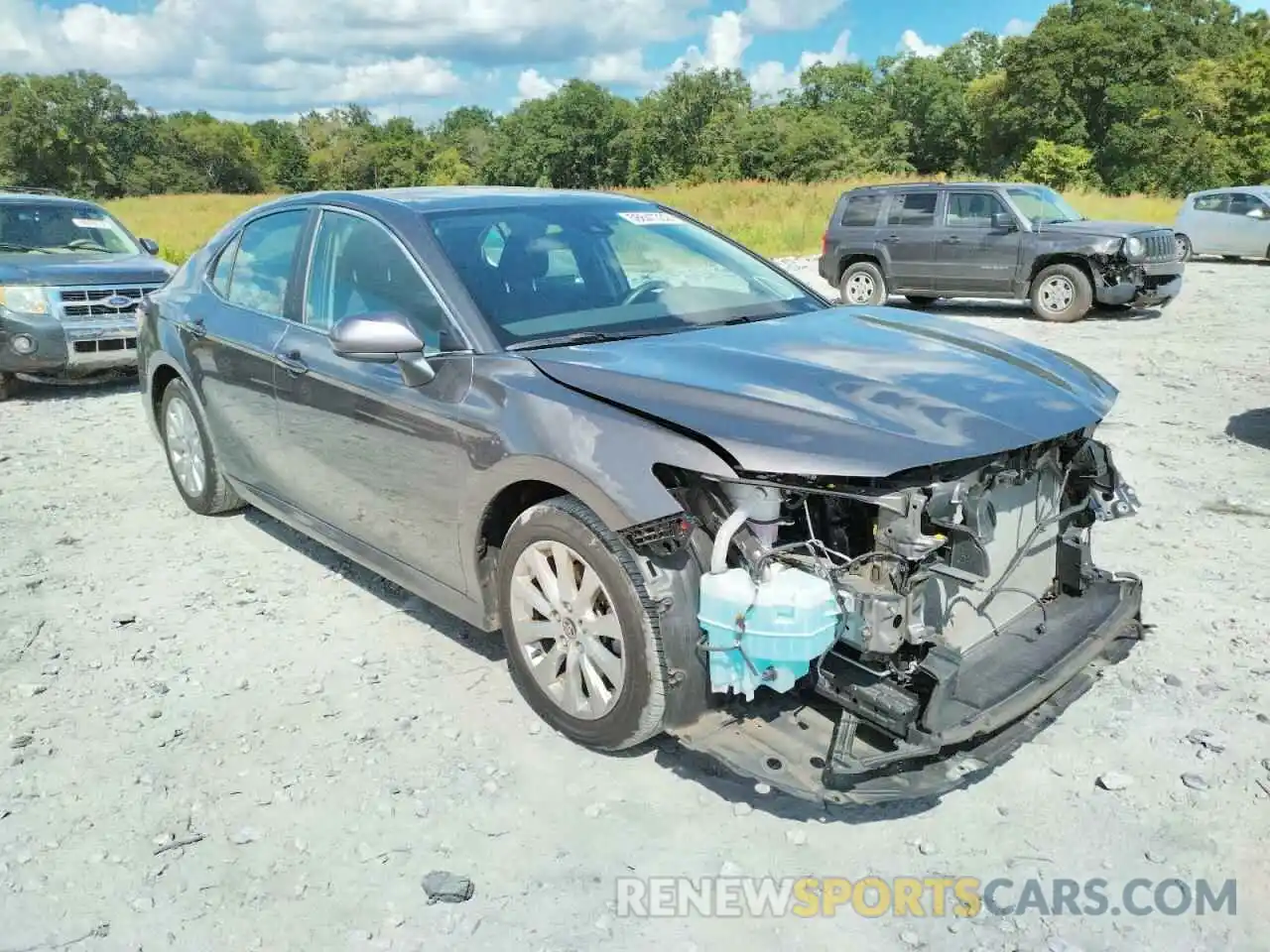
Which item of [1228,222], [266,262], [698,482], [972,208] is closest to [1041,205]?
[972,208]

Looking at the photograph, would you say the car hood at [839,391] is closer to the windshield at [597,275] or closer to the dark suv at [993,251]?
the windshield at [597,275]

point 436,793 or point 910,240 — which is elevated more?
point 910,240

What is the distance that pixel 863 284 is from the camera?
15.4m

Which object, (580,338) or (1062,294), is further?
(1062,294)

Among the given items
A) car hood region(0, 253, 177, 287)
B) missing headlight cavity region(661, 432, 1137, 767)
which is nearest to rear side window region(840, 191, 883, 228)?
car hood region(0, 253, 177, 287)

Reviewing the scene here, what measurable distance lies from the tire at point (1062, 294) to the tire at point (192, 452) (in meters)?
11.2

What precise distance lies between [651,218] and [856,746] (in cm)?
262

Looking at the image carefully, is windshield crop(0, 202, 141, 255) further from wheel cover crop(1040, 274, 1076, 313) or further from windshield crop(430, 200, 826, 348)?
wheel cover crop(1040, 274, 1076, 313)

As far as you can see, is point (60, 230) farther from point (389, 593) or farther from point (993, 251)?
point (993, 251)

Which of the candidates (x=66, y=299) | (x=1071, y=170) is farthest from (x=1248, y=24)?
(x=66, y=299)

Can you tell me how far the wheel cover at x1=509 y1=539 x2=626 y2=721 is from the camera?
3.11 metres

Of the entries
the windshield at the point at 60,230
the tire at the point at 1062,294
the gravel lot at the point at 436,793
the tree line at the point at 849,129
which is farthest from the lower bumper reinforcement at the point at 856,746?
the tree line at the point at 849,129

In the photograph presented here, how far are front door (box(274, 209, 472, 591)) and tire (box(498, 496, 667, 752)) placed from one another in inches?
13.5

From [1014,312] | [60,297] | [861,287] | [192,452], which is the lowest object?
[1014,312]
